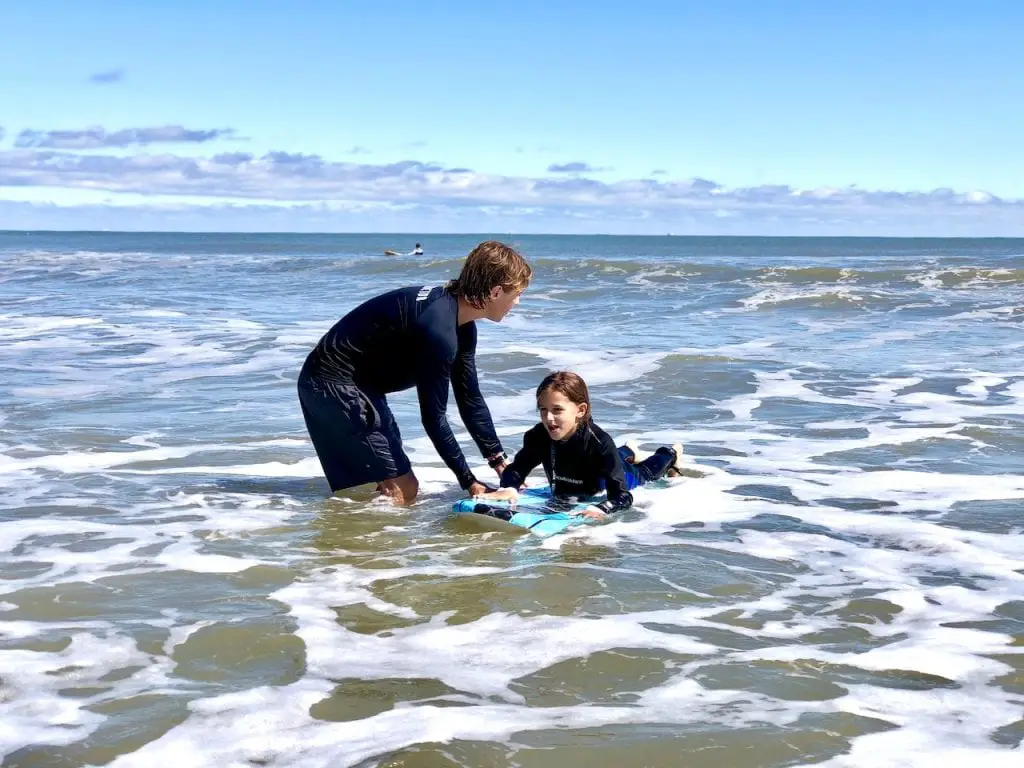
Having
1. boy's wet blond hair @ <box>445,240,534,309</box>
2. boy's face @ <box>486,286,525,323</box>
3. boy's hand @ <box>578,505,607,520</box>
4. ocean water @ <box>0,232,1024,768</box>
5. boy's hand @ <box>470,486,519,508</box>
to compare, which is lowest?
ocean water @ <box>0,232,1024,768</box>

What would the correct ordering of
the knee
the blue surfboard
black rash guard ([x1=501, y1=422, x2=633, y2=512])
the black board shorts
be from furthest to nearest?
the knee < black rash guard ([x1=501, y1=422, x2=633, y2=512]) < the black board shorts < the blue surfboard

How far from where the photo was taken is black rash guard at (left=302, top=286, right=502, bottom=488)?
5.50m

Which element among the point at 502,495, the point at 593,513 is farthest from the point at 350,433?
the point at 593,513

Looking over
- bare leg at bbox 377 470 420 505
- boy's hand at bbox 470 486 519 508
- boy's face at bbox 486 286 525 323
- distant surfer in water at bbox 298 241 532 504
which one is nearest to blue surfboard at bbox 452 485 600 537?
boy's hand at bbox 470 486 519 508

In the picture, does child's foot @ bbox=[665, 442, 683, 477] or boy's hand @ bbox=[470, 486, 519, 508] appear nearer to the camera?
boy's hand @ bbox=[470, 486, 519, 508]

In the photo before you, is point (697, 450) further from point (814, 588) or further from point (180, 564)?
point (180, 564)

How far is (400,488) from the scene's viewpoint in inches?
244

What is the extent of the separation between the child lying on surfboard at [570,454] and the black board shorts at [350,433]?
1.88 feet

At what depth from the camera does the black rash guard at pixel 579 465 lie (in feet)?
19.9

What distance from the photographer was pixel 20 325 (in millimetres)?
17375

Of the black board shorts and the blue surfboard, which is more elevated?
the black board shorts

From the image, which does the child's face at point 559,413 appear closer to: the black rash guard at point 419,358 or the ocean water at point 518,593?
the black rash guard at point 419,358

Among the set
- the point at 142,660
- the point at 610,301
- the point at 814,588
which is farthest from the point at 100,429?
the point at 610,301

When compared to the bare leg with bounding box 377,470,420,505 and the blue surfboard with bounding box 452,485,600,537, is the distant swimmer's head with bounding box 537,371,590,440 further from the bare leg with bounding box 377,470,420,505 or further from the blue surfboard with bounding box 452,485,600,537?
the bare leg with bounding box 377,470,420,505
